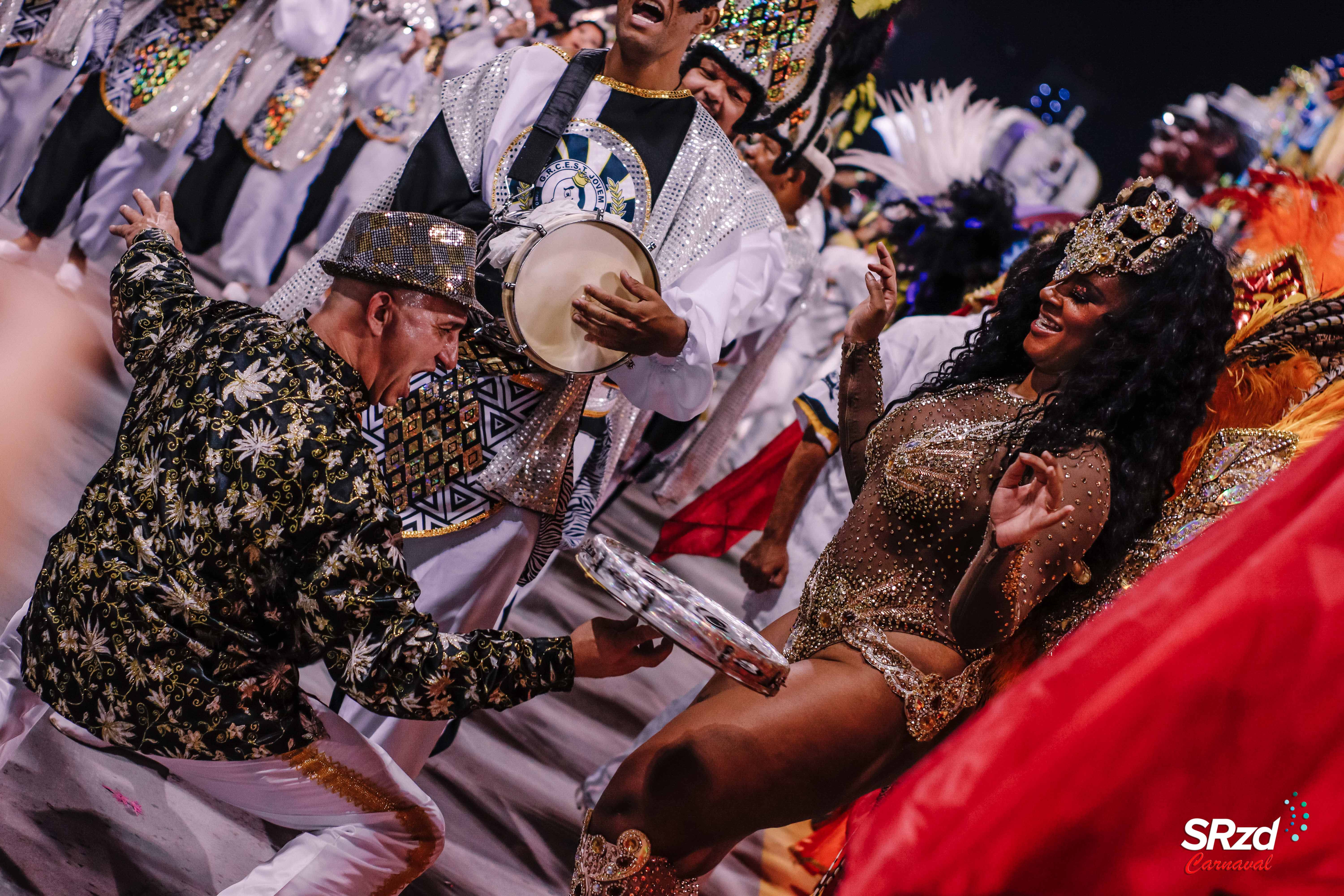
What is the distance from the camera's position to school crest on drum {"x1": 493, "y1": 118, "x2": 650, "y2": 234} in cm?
242

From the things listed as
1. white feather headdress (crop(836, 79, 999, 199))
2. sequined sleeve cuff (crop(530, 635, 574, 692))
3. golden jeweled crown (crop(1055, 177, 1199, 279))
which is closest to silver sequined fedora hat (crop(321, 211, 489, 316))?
sequined sleeve cuff (crop(530, 635, 574, 692))

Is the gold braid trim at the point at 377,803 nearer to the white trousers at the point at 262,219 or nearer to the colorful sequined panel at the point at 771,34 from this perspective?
the colorful sequined panel at the point at 771,34

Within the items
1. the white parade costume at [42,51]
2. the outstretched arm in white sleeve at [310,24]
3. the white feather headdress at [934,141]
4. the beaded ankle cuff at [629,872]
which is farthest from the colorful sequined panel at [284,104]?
the beaded ankle cuff at [629,872]

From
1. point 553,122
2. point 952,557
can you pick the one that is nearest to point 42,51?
point 553,122

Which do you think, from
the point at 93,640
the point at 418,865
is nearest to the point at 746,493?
the point at 418,865

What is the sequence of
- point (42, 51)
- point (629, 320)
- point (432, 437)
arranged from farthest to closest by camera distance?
1. point (42, 51)
2. point (432, 437)
3. point (629, 320)

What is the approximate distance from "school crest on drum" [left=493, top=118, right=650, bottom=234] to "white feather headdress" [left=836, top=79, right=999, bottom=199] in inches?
60.3

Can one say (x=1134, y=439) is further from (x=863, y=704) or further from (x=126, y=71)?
(x=126, y=71)

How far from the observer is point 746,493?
3430mm

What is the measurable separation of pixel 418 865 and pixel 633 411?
4.24ft

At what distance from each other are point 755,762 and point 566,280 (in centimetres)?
101

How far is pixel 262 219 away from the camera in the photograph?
17.4 ft

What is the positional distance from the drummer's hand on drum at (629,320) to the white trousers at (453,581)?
1.94 feet

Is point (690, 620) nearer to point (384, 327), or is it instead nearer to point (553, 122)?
point (384, 327)
